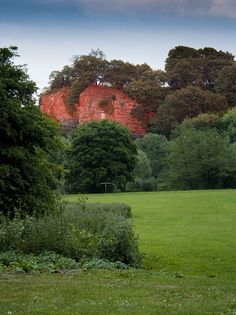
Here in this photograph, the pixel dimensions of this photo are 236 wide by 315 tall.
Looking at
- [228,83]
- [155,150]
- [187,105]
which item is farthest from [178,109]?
[228,83]

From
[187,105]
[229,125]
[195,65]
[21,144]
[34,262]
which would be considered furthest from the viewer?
[195,65]

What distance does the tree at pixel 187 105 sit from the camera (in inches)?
4446

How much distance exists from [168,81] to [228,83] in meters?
14.6

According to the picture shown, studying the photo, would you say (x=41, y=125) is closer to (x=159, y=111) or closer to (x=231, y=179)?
(x=231, y=179)

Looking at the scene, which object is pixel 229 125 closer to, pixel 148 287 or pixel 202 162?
pixel 202 162

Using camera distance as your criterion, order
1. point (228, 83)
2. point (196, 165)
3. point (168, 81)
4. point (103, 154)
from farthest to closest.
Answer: point (168, 81) → point (228, 83) → point (103, 154) → point (196, 165)

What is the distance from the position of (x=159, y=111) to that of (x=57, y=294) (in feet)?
350

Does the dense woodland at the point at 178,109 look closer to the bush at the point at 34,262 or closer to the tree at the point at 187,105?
the tree at the point at 187,105

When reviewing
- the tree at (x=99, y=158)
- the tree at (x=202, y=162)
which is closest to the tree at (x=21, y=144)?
the tree at (x=99, y=158)

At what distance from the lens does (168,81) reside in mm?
130500

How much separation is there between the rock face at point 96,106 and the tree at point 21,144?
113 metres

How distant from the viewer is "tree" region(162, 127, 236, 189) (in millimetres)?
78125

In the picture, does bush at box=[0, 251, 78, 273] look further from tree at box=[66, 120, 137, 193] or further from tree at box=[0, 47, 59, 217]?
tree at box=[66, 120, 137, 193]

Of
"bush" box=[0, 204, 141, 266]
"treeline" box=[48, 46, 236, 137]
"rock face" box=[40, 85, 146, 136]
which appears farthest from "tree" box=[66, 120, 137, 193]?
"bush" box=[0, 204, 141, 266]
